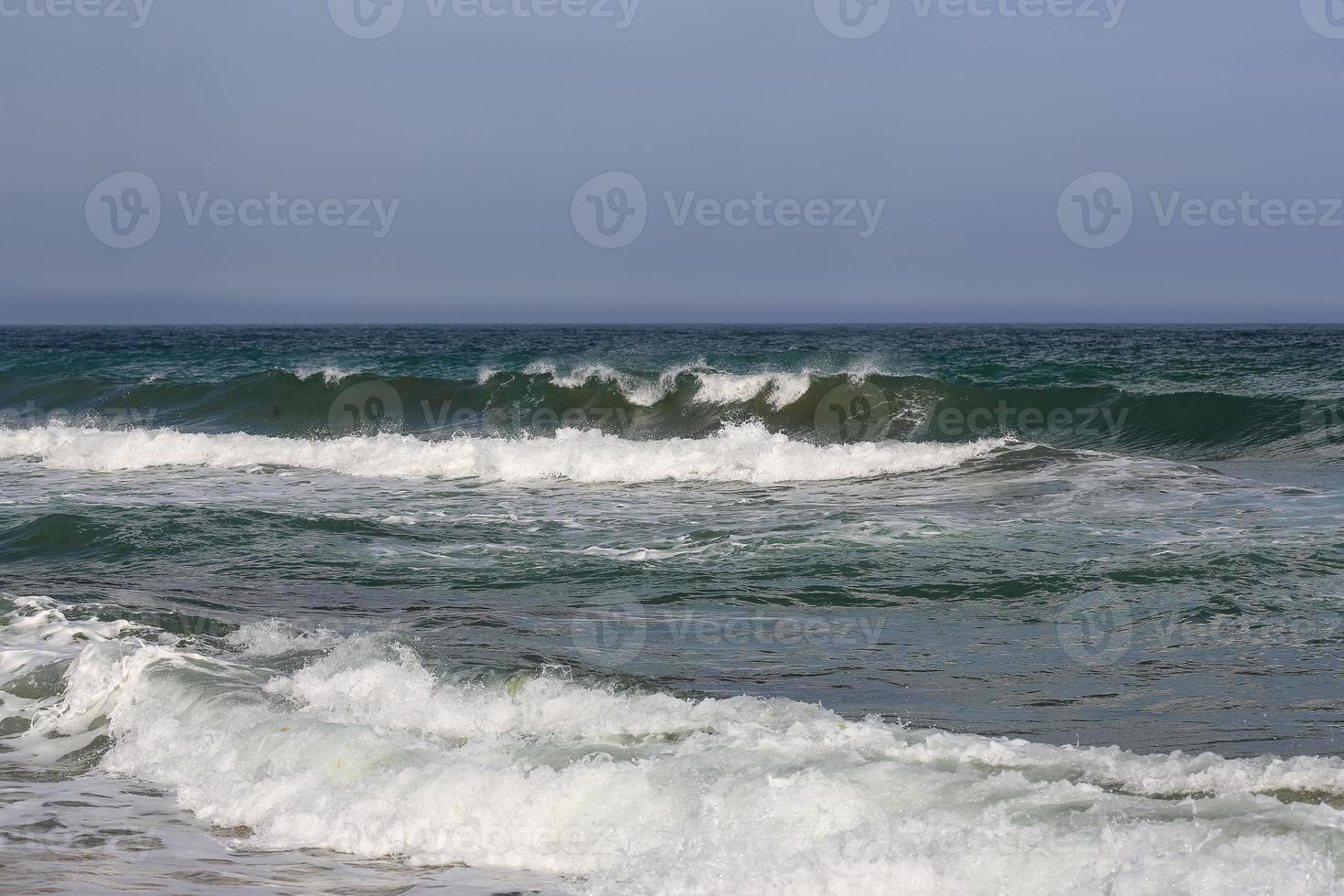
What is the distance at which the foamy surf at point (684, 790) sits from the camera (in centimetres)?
384

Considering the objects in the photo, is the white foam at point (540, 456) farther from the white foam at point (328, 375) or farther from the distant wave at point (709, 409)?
the white foam at point (328, 375)

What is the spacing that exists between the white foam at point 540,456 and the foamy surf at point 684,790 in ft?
30.1

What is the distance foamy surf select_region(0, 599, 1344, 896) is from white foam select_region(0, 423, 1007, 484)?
30.1 ft

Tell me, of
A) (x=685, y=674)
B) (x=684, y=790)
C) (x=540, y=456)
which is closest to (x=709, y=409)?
(x=540, y=456)

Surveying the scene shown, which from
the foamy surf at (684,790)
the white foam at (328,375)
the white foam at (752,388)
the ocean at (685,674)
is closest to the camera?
the foamy surf at (684,790)

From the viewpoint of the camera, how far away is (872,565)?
8992 mm

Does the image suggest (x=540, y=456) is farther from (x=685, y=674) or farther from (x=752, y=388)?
(x=685, y=674)

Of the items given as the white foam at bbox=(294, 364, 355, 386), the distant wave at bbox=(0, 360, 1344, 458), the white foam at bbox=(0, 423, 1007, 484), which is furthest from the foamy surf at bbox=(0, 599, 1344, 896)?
the white foam at bbox=(294, 364, 355, 386)

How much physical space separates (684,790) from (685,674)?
5.77ft

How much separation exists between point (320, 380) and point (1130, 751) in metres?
23.4

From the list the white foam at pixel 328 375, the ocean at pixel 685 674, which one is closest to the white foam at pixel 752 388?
the ocean at pixel 685 674

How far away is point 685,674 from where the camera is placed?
6.29 metres

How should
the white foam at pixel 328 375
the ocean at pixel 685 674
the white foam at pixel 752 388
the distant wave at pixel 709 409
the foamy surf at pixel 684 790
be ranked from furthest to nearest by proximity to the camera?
the white foam at pixel 328 375 → the white foam at pixel 752 388 → the distant wave at pixel 709 409 → the ocean at pixel 685 674 → the foamy surf at pixel 684 790

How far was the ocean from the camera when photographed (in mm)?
4102
